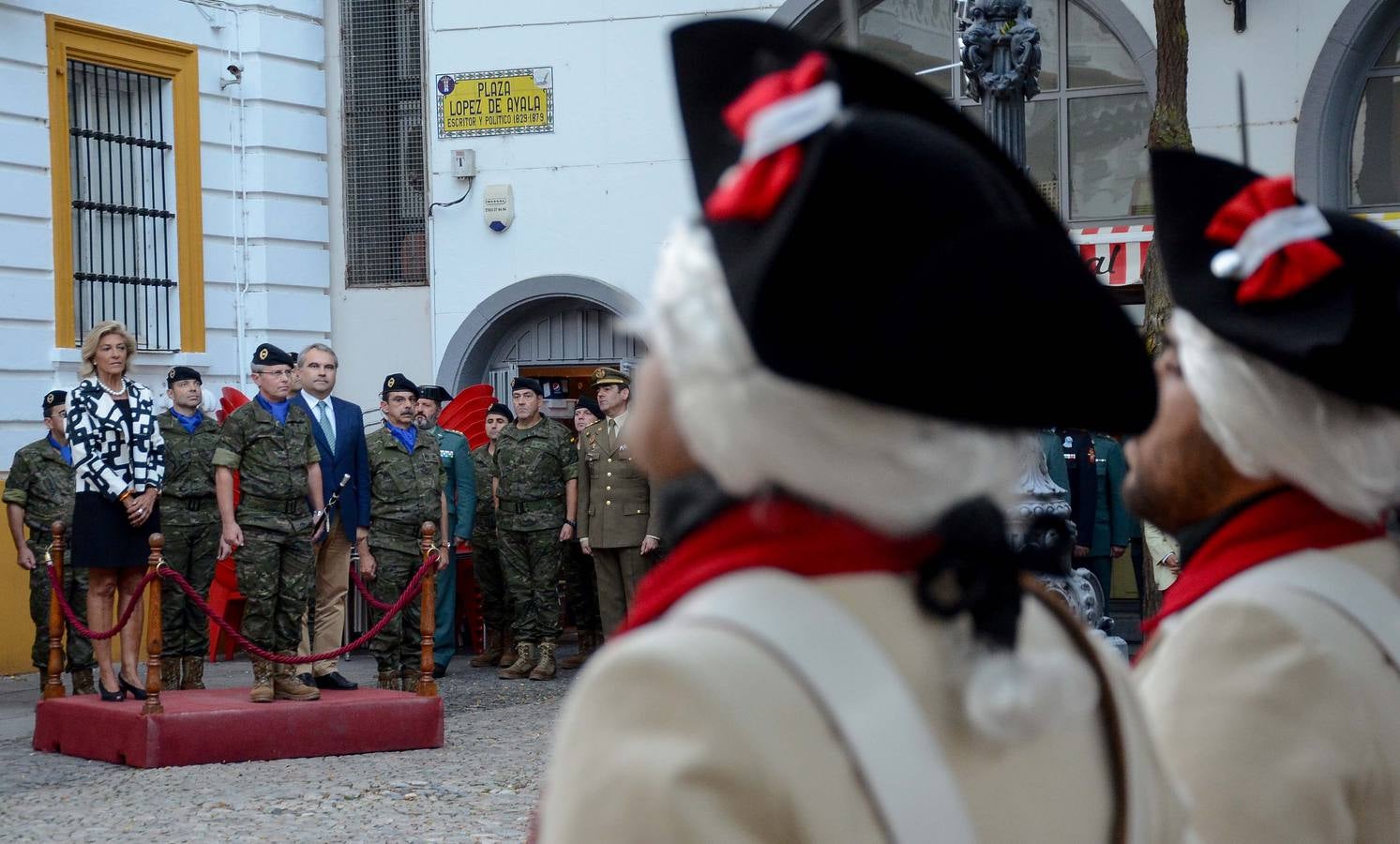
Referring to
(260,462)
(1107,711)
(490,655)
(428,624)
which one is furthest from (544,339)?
(1107,711)

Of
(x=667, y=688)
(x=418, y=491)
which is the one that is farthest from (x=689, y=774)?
(x=418, y=491)

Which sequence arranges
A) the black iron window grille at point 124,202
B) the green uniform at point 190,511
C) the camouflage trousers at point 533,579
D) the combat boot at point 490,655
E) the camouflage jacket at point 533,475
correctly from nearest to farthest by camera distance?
the green uniform at point 190,511 → the camouflage trousers at point 533,579 → the camouflage jacket at point 533,475 → the combat boot at point 490,655 → the black iron window grille at point 124,202

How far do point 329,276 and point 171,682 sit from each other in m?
6.87

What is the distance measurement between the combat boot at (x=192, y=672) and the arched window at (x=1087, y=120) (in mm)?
8135

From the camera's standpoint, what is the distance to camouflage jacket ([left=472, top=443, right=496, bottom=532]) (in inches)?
548

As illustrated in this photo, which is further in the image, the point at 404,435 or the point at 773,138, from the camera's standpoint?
the point at 404,435

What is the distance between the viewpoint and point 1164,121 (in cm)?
1037

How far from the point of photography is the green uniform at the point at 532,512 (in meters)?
13.1

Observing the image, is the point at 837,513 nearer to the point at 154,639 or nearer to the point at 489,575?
the point at 154,639

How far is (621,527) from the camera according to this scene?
12953mm

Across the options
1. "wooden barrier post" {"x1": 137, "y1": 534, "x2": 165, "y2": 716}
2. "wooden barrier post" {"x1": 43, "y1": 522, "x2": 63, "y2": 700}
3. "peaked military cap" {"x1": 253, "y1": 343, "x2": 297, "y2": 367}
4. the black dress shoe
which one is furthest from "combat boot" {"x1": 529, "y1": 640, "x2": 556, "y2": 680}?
"wooden barrier post" {"x1": 137, "y1": 534, "x2": 165, "y2": 716}

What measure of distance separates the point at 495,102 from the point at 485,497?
4.97m

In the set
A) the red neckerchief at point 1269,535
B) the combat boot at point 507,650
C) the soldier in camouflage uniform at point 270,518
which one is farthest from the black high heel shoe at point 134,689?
the red neckerchief at point 1269,535

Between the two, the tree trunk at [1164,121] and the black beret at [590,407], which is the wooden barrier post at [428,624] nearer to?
the tree trunk at [1164,121]
